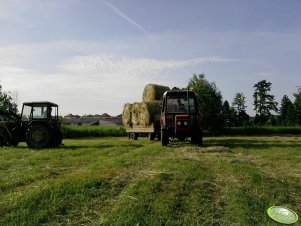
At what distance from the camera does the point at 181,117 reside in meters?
16.8

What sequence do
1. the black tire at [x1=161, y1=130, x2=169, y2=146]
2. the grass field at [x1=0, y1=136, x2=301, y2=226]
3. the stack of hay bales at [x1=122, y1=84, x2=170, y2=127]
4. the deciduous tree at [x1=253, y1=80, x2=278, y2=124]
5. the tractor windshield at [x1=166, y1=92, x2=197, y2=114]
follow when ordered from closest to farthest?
1. the grass field at [x1=0, y1=136, x2=301, y2=226]
2. the black tire at [x1=161, y1=130, x2=169, y2=146]
3. the tractor windshield at [x1=166, y1=92, x2=197, y2=114]
4. the stack of hay bales at [x1=122, y1=84, x2=170, y2=127]
5. the deciduous tree at [x1=253, y1=80, x2=278, y2=124]

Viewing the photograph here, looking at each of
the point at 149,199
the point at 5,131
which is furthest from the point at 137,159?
the point at 5,131

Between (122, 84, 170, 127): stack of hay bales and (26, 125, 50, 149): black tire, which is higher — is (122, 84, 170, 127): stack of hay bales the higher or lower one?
the higher one

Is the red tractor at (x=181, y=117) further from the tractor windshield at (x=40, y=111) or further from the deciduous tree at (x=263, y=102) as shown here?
the deciduous tree at (x=263, y=102)

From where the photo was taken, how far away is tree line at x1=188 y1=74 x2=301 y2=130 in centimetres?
3848

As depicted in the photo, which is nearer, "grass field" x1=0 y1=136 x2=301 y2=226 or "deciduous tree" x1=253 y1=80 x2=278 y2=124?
"grass field" x1=0 y1=136 x2=301 y2=226

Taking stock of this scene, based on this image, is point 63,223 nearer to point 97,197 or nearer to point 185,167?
point 97,197

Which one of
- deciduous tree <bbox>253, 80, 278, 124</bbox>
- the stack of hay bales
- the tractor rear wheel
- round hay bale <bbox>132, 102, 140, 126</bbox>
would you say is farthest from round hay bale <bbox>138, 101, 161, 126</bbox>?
deciduous tree <bbox>253, 80, 278, 124</bbox>

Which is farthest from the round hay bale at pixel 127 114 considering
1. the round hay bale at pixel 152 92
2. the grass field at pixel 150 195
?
the grass field at pixel 150 195

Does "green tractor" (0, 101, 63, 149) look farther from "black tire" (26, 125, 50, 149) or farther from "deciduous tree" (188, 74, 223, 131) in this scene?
"deciduous tree" (188, 74, 223, 131)

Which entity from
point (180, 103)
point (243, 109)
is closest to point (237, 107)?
point (243, 109)

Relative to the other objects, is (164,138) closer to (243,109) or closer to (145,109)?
(145,109)

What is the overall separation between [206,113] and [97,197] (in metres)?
32.2

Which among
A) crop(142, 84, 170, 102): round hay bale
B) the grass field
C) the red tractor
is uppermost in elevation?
crop(142, 84, 170, 102): round hay bale
